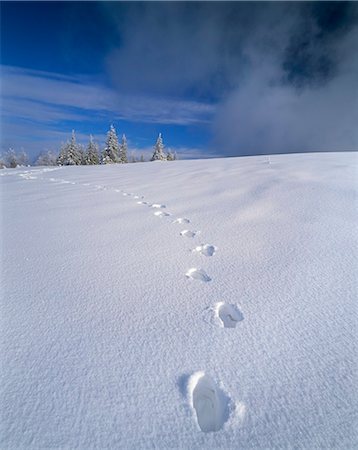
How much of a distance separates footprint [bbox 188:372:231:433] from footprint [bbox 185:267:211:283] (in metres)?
0.87

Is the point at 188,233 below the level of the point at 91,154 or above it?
below

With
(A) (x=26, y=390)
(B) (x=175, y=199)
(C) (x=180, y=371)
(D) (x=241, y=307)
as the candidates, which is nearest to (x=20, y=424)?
(A) (x=26, y=390)

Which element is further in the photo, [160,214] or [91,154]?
[91,154]

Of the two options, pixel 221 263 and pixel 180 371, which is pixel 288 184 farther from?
pixel 180 371

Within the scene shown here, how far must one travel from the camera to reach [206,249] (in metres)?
2.53

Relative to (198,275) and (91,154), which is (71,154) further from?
(198,275)

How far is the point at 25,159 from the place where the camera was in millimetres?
50188

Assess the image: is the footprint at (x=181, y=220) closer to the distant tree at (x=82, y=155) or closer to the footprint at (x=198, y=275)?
the footprint at (x=198, y=275)

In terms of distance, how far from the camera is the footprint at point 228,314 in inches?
61.2

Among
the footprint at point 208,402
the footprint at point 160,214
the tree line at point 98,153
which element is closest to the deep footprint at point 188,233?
the footprint at point 160,214

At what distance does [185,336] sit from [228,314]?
39 centimetres

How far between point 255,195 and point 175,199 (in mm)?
1556

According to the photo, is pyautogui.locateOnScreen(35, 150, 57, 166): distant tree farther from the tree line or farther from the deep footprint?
the deep footprint

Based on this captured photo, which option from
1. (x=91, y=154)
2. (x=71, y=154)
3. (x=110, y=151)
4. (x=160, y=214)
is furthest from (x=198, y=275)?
(x=91, y=154)
